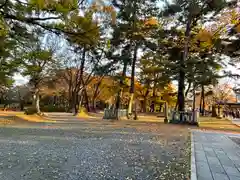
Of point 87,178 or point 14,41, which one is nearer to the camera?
point 87,178

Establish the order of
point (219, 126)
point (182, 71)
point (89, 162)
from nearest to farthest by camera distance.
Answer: point (89, 162) < point (182, 71) < point (219, 126)

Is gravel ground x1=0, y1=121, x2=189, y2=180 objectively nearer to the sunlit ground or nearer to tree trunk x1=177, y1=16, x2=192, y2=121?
the sunlit ground

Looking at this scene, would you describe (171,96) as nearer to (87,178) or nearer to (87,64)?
(87,64)

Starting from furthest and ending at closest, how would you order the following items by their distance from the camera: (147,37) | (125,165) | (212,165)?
1. (147,37)
2. (212,165)
3. (125,165)

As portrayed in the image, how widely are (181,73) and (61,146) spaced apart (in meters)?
11.8

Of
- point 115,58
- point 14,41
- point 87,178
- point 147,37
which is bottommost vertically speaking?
point 87,178

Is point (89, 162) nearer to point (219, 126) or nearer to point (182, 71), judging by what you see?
point (182, 71)

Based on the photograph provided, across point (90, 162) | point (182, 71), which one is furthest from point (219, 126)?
point (90, 162)

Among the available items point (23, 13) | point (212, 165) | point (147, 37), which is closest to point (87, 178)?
point (212, 165)

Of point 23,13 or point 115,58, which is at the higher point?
point 115,58

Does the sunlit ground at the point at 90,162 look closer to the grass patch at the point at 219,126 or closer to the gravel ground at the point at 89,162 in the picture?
the gravel ground at the point at 89,162

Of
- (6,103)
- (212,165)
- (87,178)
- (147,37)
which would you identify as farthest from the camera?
(6,103)

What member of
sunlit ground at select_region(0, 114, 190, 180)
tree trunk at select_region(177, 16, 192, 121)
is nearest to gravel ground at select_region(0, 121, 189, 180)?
sunlit ground at select_region(0, 114, 190, 180)

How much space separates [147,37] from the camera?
1959cm
